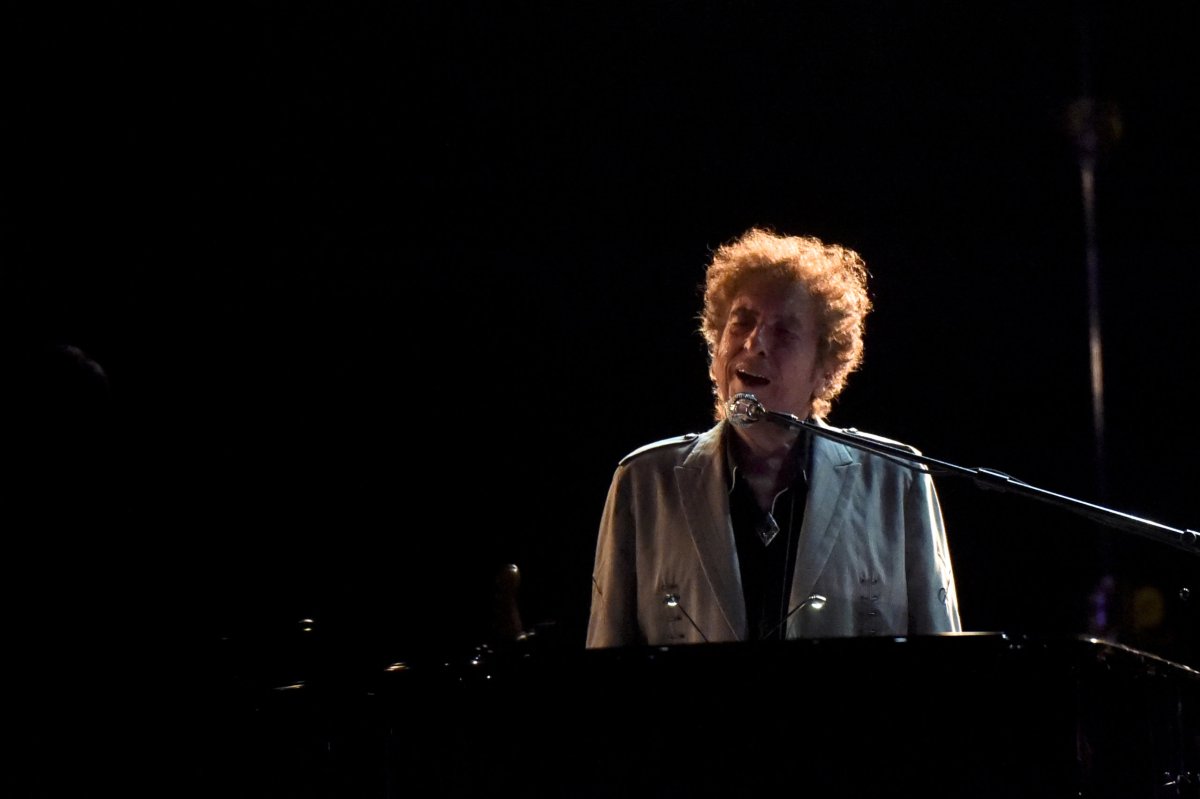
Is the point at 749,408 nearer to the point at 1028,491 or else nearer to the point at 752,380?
the point at 1028,491

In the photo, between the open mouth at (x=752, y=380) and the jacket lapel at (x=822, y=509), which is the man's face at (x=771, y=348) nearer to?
the open mouth at (x=752, y=380)

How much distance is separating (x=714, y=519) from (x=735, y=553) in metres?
0.10

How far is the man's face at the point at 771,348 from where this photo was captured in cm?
274

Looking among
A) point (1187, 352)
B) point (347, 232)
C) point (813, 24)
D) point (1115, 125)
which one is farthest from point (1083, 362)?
point (347, 232)

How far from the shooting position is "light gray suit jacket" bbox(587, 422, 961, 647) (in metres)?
2.50

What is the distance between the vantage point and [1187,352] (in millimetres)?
4516

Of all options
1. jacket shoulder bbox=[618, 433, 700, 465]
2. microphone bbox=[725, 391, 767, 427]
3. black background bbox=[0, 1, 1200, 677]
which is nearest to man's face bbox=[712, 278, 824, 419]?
jacket shoulder bbox=[618, 433, 700, 465]

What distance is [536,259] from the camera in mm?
4273

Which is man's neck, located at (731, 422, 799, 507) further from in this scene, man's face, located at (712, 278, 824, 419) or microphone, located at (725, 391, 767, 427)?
microphone, located at (725, 391, 767, 427)

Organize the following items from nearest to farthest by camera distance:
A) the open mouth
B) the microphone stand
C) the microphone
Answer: the microphone stand, the microphone, the open mouth

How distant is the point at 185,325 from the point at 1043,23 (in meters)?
3.46

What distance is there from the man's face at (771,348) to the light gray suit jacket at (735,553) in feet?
0.50

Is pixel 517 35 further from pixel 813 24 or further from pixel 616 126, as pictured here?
pixel 813 24

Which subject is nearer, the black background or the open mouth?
the open mouth
